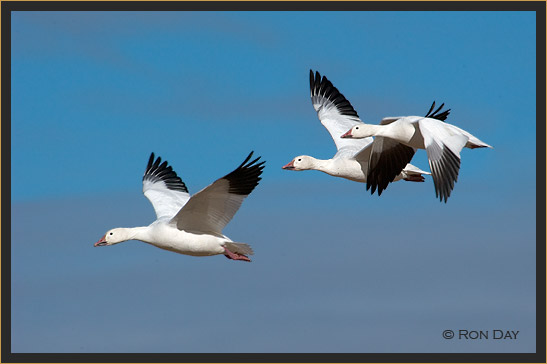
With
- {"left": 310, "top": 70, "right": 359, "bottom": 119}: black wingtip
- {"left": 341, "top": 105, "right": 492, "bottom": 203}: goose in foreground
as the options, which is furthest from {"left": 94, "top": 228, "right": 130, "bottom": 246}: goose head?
{"left": 310, "top": 70, "right": 359, "bottom": 119}: black wingtip

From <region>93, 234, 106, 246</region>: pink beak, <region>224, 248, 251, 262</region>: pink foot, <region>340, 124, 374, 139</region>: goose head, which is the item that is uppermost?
<region>340, 124, 374, 139</region>: goose head

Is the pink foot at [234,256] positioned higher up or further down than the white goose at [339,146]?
further down

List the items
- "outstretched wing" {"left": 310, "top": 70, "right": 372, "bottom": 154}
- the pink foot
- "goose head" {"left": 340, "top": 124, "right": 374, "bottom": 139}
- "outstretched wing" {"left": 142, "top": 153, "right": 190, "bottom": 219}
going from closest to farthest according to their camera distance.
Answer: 1. the pink foot
2. "goose head" {"left": 340, "top": 124, "right": 374, "bottom": 139}
3. "outstretched wing" {"left": 142, "top": 153, "right": 190, "bottom": 219}
4. "outstretched wing" {"left": 310, "top": 70, "right": 372, "bottom": 154}

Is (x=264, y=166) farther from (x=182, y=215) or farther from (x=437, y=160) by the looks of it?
(x=437, y=160)

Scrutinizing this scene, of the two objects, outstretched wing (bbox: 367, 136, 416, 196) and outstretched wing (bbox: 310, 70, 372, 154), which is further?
outstretched wing (bbox: 310, 70, 372, 154)

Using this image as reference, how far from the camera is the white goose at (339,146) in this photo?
47.4ft

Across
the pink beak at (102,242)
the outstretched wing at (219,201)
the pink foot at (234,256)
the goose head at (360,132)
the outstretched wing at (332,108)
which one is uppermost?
the outstretched wing at (332,108)

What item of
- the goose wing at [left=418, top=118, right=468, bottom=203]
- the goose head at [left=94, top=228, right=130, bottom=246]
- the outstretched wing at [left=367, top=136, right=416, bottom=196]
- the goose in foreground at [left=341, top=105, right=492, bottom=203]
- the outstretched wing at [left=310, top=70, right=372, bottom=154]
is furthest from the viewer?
the outstretched wing at [left=310, top=70, right=372, bottom=154]

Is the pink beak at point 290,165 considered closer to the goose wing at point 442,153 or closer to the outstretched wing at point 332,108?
the outstretched wing at point 332,108

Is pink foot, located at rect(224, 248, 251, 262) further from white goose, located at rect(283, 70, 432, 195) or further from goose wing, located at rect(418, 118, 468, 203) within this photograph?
goose wing, located at rect(418, 118, 468, 203)

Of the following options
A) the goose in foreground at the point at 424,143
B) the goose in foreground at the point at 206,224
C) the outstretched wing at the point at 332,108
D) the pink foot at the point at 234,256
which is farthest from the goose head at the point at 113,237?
the outstretched wing at the point at 332,108

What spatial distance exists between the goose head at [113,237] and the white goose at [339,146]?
10.2 feet

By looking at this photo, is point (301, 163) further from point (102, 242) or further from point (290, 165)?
point (102, 242)

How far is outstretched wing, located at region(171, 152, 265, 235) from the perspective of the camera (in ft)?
39.5
